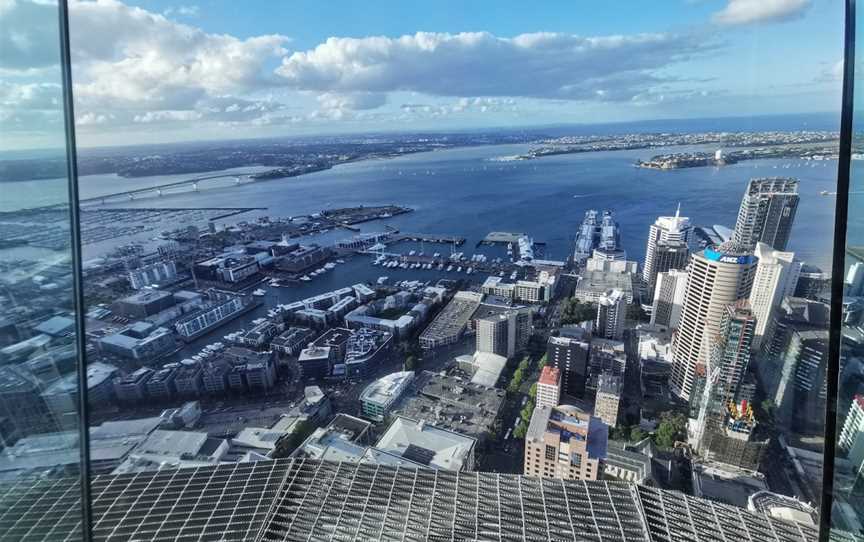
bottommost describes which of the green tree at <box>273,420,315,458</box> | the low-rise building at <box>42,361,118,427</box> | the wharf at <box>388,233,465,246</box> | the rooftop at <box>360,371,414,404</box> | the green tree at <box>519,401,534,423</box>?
the green tree at <box>273,420,315,458</box>

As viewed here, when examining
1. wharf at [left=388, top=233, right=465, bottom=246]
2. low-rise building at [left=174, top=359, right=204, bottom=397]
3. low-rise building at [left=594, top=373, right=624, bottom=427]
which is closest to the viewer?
low-rise building at [left=594, top=373, right=624, bottom=427]

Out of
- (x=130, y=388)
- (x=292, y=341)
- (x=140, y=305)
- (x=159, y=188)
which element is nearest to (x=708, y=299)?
(x=292, y=341)

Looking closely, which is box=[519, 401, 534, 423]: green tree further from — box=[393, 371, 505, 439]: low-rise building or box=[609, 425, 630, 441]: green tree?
box=[609, 425, 630, 441]: green tree

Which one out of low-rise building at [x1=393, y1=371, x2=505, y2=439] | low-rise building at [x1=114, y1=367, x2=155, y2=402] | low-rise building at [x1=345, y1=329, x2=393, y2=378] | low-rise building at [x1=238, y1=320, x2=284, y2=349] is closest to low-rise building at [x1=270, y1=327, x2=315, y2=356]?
low-rise building at [x1=238, y1=320, x2=284, y2=349]

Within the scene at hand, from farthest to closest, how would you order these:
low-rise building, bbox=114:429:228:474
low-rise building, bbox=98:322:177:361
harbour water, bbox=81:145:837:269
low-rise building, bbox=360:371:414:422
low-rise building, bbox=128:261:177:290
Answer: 1. harbour water, bbox=81:145:837:269
2. low-rise building, bbox=128:261:177:290
3. low-rise building, bbox=98:322:177:361
4. low-rise building, bbox=360:371:414:422
5. low-rise building, bbox=114:429:228:474

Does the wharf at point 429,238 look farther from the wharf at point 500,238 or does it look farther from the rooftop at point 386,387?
the rooftop at point 386,387

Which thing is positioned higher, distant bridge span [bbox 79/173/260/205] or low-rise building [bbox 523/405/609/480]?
distant bridge span [bbox 79/173/260/205]
